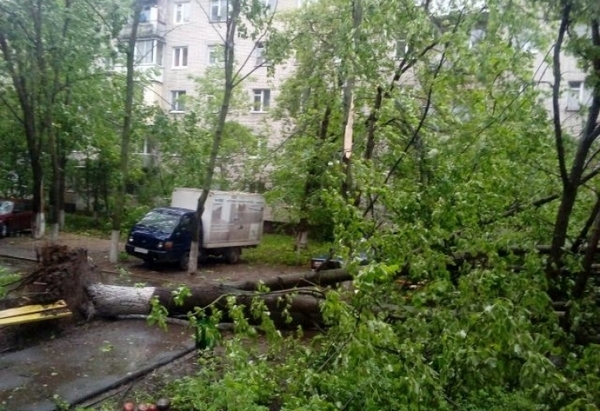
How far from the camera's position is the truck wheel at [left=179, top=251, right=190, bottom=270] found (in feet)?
51.2

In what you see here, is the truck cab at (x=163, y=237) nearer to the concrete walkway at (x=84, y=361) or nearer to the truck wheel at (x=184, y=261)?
the truck wheel at (x=184, y=261)

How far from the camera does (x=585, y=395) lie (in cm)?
384

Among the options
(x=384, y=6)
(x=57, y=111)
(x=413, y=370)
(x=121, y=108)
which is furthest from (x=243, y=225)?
(x=413, y=370)

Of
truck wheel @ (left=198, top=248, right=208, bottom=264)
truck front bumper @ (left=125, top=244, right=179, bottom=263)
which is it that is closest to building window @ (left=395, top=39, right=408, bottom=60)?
truck front bumper @ (left=125, top=244, right=179, bottom=263)

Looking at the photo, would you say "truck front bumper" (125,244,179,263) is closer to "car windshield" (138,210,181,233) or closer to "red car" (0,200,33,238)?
"car windshield" (138,210,181,233)

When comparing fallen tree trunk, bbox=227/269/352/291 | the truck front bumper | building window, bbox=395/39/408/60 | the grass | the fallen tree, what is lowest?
the grass

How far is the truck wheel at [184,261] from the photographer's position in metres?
15.6


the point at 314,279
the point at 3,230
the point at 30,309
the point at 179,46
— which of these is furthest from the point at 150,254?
the point at 179,46

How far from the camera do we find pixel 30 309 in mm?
8047

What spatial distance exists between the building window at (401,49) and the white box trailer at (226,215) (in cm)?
836

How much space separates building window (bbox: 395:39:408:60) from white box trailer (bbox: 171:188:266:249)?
8364 mm

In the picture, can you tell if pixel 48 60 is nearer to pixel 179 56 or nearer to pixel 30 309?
pixel 30 309

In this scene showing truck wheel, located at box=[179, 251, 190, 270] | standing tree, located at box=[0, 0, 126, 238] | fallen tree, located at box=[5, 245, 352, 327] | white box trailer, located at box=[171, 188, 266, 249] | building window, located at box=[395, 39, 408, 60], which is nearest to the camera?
fallen tree, located at box=[5, 245, 352, 327]

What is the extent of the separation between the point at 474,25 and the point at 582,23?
230 centimetres
